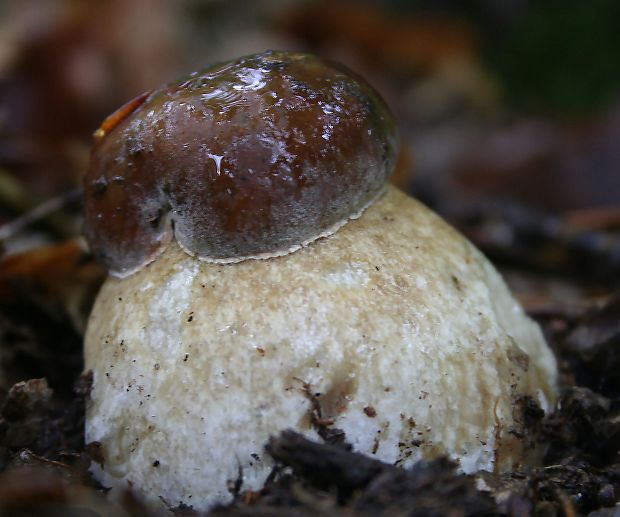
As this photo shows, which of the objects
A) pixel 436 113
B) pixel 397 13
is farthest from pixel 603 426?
pixel 397 13

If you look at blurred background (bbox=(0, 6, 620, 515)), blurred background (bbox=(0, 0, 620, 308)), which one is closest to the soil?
blurred background (bbox=(0, 6, 620, 515))

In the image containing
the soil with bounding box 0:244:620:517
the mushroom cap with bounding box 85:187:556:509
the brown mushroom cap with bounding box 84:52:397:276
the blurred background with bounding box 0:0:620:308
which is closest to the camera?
the soil with bounding box 0:244:620:517

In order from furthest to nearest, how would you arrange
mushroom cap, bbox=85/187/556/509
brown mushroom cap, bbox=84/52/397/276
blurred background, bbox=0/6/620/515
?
1. blurred background, bbox=0/6/620/515
2. brown mushroom cap, bbox=84/52/397/276
3. mushroom cap, bbox=85/187/556/509

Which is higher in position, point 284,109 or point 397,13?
point 284,109

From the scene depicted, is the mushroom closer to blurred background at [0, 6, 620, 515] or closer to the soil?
the soil

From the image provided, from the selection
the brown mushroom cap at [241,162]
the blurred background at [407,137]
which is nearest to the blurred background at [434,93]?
the blurred background at [407,137]

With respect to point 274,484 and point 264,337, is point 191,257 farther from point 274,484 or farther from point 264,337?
point 274,484

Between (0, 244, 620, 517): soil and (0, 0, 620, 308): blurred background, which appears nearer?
(0, 244, 620, 517): soil
